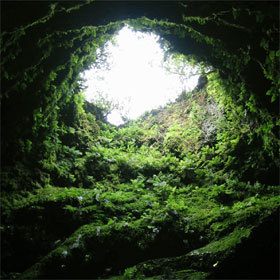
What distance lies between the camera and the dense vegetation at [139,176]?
374 centimetres

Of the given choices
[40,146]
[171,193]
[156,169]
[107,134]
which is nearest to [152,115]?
[107,134]

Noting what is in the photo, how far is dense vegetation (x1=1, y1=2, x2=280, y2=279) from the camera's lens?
374cm

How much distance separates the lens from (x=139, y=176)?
717cm

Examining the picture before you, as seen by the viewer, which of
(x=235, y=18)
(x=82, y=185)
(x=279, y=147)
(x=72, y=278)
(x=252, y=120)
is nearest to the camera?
(x=72, y=278)

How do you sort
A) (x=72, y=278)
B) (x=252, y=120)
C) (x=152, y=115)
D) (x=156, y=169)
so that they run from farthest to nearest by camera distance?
(x=152, y=115), (x=156, y=169), (x=252, y=120), (x=72, y=278)

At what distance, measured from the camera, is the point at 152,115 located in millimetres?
11312

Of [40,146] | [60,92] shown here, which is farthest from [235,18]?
[40,146]

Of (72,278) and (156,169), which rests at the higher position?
(156,169)

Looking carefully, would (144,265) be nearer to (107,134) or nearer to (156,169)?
(156,169)

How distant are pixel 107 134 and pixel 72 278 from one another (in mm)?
6242

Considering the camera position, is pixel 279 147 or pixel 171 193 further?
pixel 171 193

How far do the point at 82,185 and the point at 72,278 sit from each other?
2881 mm

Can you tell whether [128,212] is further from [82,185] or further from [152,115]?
[152,115]

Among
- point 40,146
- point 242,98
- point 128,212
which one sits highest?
point 242,98
